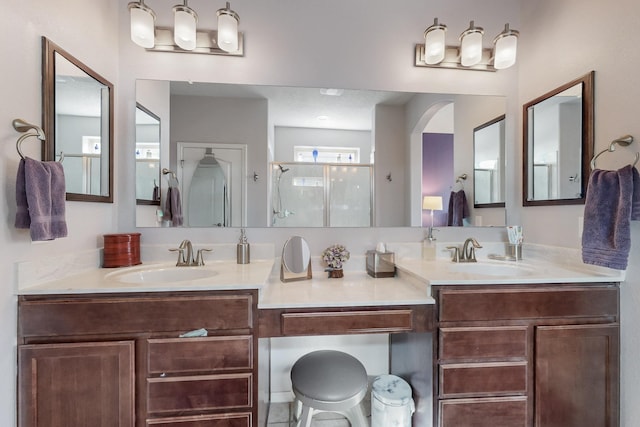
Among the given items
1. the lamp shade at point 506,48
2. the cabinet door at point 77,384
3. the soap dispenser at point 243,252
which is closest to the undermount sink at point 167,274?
the soap dispenser at point 243,252

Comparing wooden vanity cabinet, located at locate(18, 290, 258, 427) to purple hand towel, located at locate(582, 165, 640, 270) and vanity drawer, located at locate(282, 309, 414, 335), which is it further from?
purple hand towel, located at locate(582, 165, 640, 270)

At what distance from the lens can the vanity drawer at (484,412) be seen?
1.22 meters

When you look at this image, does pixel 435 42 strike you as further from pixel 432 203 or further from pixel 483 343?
pixel 483 343

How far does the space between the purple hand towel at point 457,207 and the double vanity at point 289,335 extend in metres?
0.53

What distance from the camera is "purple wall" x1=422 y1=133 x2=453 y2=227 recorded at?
180 cm

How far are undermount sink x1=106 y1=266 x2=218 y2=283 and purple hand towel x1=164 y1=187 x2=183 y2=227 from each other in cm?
29

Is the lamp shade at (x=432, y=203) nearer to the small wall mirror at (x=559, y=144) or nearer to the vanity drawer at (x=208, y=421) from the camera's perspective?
the small wall mirror at (x=559, y=144)

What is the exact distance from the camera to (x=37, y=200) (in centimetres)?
101

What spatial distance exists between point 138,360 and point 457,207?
1.85 meters

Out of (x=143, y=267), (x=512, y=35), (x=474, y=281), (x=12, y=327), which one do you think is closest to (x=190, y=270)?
(x=143, y=267)

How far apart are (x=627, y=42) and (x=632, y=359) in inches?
54.5

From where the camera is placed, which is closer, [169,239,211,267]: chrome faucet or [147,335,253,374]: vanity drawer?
[147,335,253,374]: vanity drawer

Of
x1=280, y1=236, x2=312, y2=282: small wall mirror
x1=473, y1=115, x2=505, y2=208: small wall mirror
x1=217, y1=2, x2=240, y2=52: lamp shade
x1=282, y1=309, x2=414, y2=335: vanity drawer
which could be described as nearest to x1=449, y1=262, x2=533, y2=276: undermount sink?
x1=473, y1=115, x2=505, y2=208: small wall mirror

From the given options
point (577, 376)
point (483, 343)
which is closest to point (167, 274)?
point (483, 343)
